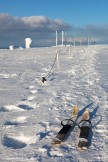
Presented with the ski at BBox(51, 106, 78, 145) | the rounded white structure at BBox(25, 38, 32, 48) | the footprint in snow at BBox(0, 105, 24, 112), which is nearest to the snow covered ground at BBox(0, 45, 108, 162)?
the footprint in snow at BBox(0, 105, 24, 112)

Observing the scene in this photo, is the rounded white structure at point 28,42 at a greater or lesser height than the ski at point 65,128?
greater

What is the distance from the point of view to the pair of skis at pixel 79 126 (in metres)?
5.90

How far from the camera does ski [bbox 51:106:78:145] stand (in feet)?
19.7

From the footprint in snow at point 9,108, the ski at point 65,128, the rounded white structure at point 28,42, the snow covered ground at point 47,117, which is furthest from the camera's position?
the rounded white structure at point 28,42

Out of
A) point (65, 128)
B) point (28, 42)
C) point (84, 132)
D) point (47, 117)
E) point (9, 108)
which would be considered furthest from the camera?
point (28, 42)

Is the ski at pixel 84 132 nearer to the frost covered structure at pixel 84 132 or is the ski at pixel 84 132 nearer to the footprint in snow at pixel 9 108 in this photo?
the frost covered structure at pixel 84 132

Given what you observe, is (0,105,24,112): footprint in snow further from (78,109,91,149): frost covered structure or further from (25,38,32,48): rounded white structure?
(25,38,32,48): rounded white structure

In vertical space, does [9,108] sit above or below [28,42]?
below

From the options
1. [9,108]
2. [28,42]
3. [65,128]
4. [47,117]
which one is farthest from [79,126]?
[28,42]

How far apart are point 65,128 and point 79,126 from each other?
338 millimetres

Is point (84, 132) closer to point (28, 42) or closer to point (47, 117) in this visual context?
point (47, 117)

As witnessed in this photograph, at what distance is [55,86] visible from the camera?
12125 millimetres

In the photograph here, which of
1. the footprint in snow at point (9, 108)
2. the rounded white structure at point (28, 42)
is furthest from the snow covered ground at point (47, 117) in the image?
the rounded white structure at point (28, 42)

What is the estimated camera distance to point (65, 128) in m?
6.65
